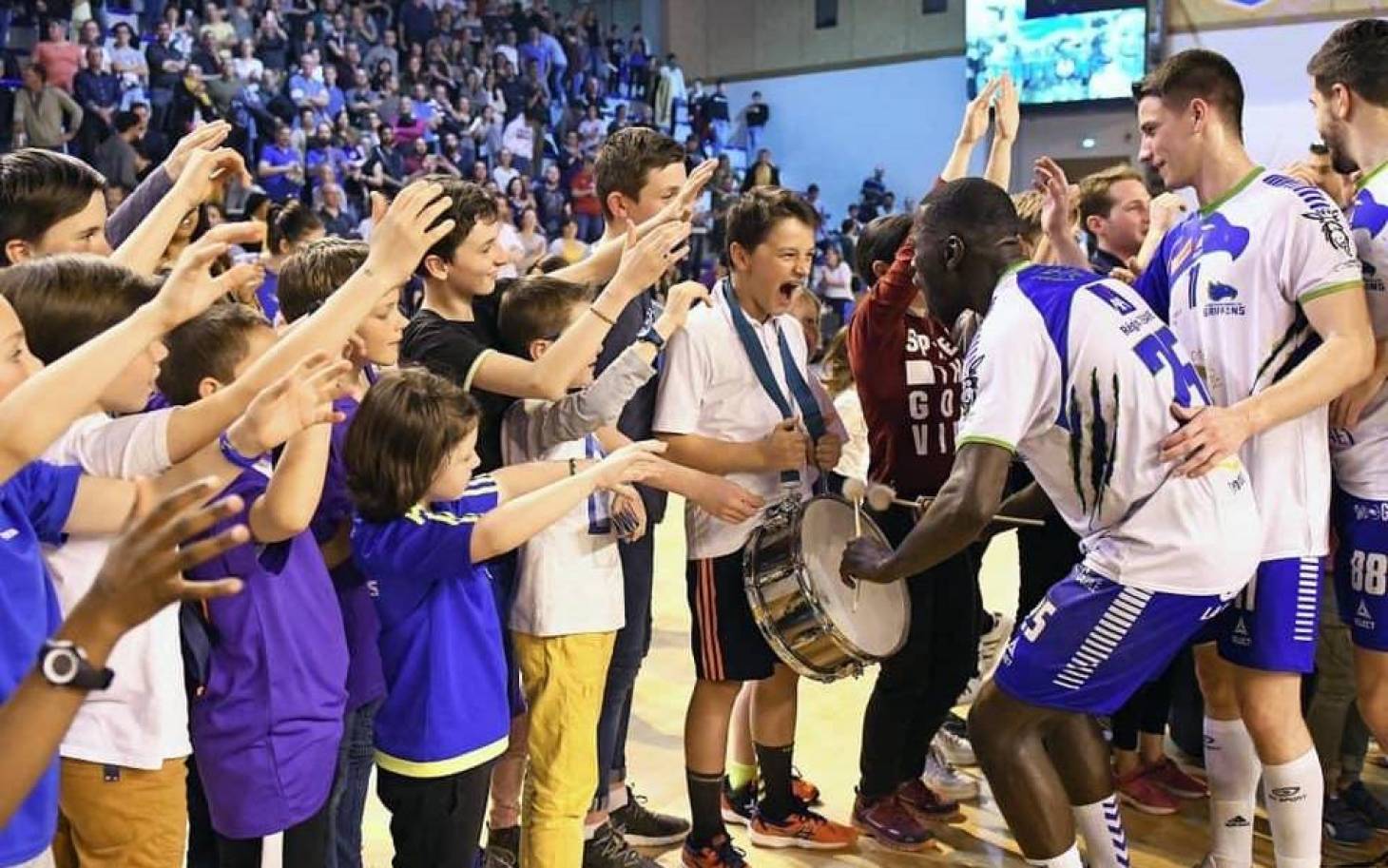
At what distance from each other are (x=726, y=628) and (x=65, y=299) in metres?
1.88

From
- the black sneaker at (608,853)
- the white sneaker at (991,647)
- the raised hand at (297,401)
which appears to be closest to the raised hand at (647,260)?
the raised hand at (297,401)

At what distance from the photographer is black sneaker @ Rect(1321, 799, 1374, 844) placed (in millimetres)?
3637

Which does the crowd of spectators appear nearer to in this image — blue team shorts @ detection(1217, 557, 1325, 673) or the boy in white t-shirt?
the boy in white t-shirt

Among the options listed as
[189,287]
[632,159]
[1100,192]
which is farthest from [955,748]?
[189,287]

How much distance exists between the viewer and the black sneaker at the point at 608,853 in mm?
3328

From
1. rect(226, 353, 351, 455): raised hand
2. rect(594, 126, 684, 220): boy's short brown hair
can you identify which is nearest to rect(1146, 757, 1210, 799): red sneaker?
rect(594, 126, 684, 220): boy's short brown hair

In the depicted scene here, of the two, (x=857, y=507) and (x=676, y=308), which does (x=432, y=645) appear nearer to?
(x=676, y=308)

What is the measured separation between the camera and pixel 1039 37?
20.7 meters

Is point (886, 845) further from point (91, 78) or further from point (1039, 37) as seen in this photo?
point (1039, 37)

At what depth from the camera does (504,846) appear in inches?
133

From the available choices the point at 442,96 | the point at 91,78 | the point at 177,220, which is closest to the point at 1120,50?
the point at 442,96

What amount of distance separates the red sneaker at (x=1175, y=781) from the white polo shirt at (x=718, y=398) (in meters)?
1.59

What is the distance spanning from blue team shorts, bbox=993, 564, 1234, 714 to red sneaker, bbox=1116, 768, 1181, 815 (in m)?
1.35

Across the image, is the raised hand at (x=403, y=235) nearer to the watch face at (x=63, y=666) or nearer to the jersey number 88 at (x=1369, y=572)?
the watch face at (x=63, y=666)
